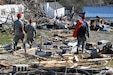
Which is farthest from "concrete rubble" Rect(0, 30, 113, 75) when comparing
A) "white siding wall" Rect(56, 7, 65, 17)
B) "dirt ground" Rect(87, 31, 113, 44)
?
"white siding wall" Rect(56, 7, 65, 17)

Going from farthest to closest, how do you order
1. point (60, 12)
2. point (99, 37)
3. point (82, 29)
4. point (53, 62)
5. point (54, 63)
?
1. point (60, 12)
2. point (99, 37)
3. point (82, 29)
4. point (53, 62)
5. point (54, 63)

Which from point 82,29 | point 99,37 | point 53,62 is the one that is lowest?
point 99,37

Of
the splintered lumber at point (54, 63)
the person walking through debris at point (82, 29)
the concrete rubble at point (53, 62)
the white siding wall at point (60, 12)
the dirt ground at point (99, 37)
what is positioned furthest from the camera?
the white siding wall at point (60, 12)

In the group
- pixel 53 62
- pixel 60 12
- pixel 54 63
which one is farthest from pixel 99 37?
pixel 60 12

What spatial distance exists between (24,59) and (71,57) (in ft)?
6.22

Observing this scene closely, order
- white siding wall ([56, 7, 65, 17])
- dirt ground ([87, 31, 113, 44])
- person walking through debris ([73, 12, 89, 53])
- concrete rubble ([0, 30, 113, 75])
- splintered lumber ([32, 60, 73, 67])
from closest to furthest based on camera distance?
1. concrete rubble ([0, 30, 113, 75])
2. splintered lumber ([32, 60, 73, 67])
3. person walking through debris ([73, 12, 89, 53])
4. dirt ground ([87, 31, 113, 44])
5. white siding wall ([56, 7, 65, 17])

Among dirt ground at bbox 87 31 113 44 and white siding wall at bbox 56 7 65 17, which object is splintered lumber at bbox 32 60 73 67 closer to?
dirt ground at bbox 87 31 113 44

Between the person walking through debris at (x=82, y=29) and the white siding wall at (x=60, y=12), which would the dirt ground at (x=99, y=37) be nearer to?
the person walking through debris at (x=82, y=29)

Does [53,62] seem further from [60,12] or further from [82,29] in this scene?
[60,12]

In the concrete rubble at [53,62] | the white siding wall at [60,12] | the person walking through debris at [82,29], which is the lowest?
the white siding wall at [60,12]

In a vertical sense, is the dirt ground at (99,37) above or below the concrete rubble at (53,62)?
below

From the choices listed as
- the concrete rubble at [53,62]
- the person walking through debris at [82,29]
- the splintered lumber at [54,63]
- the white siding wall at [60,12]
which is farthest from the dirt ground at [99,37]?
the white siding wall at [60,12]

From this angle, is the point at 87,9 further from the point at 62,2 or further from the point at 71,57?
the point at 71,57

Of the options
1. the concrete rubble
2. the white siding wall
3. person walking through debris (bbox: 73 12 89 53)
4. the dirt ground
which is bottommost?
the white siding wall
